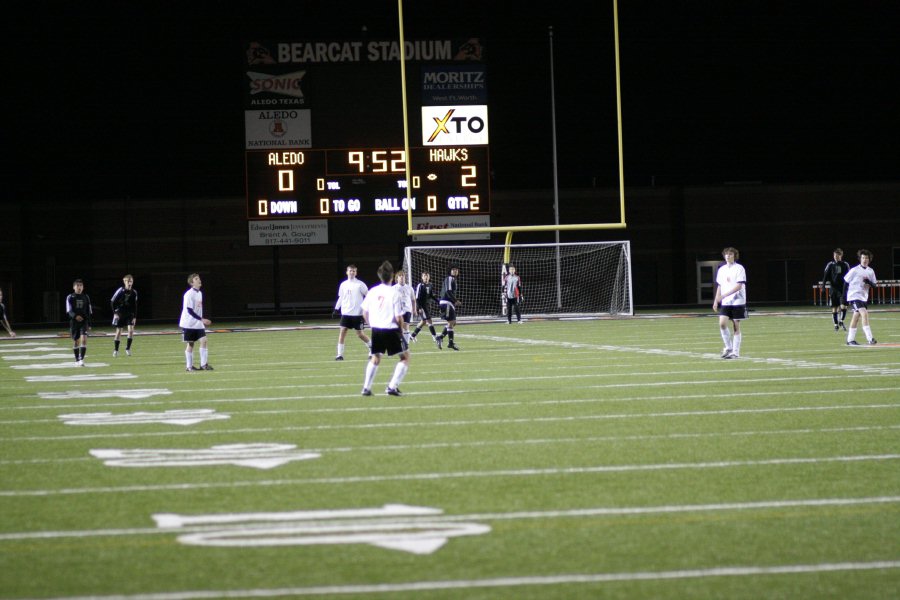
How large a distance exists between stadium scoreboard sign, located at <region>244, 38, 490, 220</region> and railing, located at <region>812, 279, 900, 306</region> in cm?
1818

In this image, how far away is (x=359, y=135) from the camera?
112 ft

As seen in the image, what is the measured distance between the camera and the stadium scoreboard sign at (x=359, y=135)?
3353cm

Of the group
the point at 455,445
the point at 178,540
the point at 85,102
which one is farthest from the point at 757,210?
the point at 178,540

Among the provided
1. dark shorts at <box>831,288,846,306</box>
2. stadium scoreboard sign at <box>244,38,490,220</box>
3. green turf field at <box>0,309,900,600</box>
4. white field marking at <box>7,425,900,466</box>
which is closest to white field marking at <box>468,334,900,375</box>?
green turf field at <box>0,309,900,600</box>

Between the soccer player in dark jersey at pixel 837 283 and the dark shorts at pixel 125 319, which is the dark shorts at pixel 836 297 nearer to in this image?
the soccer player in dark jersey at pixel 837 283

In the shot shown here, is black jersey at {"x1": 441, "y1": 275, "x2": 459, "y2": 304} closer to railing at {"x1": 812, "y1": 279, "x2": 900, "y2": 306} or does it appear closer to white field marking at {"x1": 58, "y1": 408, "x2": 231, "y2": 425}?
white field marking at {"x1": 58, "y1": 408, "x2": 231, "y2": 425}

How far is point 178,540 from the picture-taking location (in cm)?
632

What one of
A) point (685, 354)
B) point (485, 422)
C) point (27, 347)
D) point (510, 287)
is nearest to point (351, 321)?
point (685, 354)

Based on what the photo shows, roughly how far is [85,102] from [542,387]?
37427 mm

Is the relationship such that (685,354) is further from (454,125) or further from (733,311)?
(454,125)

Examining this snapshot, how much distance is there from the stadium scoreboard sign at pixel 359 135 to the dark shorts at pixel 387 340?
2022cm

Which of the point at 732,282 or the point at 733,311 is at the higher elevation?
the point at 732,282

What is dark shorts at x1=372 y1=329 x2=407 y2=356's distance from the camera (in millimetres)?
13156

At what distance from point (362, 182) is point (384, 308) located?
2114 centimetres
